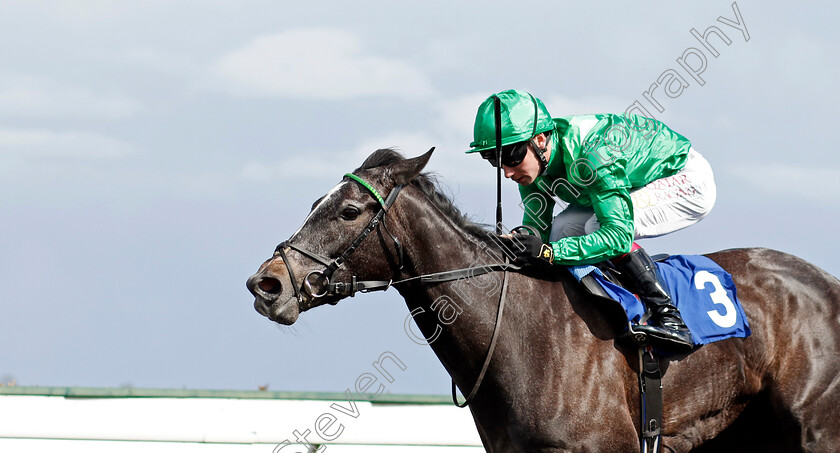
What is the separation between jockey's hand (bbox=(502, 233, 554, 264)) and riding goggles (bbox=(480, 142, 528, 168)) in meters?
0.34

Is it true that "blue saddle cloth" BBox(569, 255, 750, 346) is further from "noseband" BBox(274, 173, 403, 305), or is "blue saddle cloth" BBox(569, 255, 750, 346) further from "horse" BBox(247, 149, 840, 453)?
"noseband" BBox(274, 173, 403, 305)

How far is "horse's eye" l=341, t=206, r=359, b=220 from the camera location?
12.2 feet

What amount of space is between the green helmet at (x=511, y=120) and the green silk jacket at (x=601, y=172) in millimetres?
161

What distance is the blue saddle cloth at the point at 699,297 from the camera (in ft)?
13.0

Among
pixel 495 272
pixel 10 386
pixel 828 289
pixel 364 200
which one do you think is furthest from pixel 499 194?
pixel 10 386

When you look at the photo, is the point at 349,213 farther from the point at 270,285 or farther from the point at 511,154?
the point at 511,154

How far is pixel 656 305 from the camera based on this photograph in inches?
158

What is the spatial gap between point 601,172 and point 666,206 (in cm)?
61

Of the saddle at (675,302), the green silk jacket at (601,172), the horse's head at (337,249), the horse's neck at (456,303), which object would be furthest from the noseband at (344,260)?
the saddle at (675,302)

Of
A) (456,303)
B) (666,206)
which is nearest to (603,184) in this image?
(666,206)

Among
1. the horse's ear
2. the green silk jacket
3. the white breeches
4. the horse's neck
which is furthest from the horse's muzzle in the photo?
the white breeches

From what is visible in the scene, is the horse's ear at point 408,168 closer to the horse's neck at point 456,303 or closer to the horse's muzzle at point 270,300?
the horse's neck at point 456,303

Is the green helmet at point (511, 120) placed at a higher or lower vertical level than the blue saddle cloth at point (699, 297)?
higher

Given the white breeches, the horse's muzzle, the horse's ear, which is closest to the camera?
the horse's muzzle
